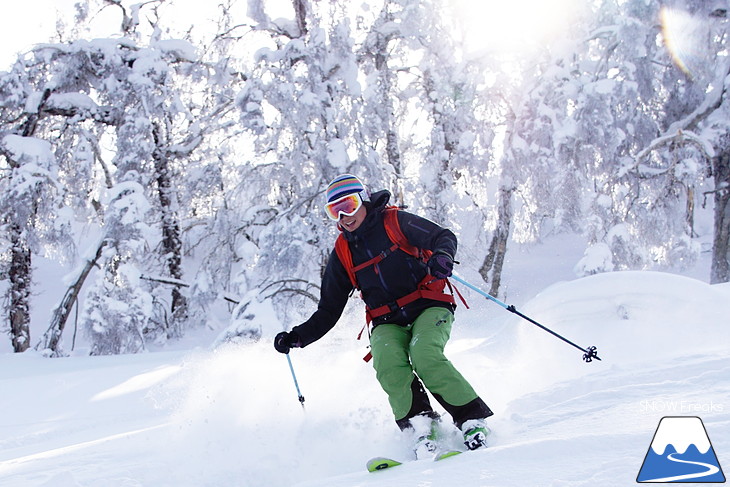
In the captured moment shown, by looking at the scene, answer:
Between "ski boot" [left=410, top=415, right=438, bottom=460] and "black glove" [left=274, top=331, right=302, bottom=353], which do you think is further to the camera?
"black glove" [left=274, top=331, right=302, bottom=353]

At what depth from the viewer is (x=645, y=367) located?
3779mm

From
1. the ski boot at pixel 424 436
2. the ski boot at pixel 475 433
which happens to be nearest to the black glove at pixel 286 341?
the ski boot at pixel 424 436

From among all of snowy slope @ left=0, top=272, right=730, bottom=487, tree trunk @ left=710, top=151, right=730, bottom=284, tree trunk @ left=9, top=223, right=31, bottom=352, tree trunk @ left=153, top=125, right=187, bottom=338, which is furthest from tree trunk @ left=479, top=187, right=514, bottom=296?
tree trunk @ left=9, top=223, right=31, bottom=352

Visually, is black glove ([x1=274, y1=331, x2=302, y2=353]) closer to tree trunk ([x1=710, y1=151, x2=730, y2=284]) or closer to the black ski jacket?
the black ski jacket

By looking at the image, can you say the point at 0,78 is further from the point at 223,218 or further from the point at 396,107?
the point at 396,107

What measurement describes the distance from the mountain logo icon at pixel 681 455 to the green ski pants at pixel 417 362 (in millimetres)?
1256

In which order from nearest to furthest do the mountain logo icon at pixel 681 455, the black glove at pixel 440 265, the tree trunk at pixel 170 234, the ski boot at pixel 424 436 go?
the mountain logo icon at pixel 681 455
the ski boot at pixel 424 436
the black glove at pixel 440 265
the tree trunk at pixel 170 234

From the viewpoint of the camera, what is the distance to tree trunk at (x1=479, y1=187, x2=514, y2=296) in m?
16.0

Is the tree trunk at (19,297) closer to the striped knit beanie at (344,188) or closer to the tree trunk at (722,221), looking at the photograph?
the striped knit beanie at (344,188)

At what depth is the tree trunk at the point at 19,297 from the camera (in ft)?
46.5

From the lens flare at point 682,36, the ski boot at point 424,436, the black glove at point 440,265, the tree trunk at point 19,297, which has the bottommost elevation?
the ski boot at point 424,436

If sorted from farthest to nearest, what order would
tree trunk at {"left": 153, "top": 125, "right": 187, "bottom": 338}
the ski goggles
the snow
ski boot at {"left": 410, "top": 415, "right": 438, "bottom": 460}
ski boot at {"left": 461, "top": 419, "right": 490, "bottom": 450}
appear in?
tree trunk at {"left": 153, "top": 125, "right": 187, "bottom": 338}
the ski goggles
ski boot at {"left": 410, "top": 415, "right": 438, "bottom": 460}
ski boot at {"left": 461, "top": 419, "right": 490, "bottom": 450}
the snow

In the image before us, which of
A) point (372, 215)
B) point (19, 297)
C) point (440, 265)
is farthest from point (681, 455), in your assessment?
point (19, 297)

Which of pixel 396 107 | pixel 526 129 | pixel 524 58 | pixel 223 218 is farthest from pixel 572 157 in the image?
pixel 223 218
